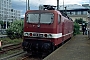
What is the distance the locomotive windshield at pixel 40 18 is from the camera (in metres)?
12.3

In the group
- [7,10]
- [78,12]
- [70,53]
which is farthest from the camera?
[7,10]

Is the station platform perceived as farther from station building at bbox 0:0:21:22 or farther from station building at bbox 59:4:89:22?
station building at bbox 0:0:21:22

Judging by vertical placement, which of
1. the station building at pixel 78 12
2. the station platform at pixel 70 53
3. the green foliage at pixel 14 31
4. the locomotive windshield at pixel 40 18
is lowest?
the station platform at pixel 70 53

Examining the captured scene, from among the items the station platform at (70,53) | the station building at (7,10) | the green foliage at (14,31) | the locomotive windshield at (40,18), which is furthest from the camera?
the station building at (7,10)

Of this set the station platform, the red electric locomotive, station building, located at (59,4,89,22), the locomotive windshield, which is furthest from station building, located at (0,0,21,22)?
the red electric locomotive

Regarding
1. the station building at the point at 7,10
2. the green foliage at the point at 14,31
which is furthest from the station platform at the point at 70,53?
the station building at the point at 7,10

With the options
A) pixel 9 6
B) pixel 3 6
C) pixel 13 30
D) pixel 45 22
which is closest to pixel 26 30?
pixel 45 22

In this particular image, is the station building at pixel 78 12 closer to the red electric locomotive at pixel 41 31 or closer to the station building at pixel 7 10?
the station building at pixel 7 10

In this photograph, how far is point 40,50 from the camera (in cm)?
1243

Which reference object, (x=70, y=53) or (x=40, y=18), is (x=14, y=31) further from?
(x=70, y=53)

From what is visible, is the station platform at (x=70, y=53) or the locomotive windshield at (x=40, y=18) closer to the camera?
the station platform at (x=70, y=53)

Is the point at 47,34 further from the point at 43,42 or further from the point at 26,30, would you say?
the point at 26,30

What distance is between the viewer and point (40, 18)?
12555mm

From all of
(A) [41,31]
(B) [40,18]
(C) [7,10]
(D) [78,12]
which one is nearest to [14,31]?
(B) [40,18]
